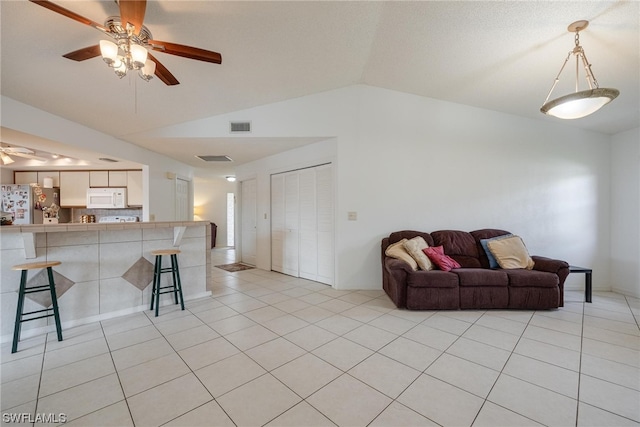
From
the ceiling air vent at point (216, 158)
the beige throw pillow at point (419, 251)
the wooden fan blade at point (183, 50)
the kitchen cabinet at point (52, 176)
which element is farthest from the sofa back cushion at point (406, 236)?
the kitchen cabinet at point (52, 176)

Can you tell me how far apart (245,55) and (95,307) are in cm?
324

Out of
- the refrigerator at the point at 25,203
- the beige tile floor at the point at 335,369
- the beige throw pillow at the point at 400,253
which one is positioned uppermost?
the refrigerator at the point at 25,203

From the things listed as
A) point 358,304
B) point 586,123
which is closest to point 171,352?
point 358,304

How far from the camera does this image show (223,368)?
1.94 meters

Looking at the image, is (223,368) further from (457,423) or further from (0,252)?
(0,252)

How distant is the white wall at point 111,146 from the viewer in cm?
273

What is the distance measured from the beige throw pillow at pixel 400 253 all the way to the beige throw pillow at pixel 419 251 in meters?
0.05

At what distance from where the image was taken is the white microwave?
5045 millimetres

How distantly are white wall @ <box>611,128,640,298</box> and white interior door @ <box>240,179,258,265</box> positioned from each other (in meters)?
6.40

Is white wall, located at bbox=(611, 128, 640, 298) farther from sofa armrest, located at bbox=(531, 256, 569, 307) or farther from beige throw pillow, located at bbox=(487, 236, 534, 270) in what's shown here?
beige throw pillow, located at bbox=(487, 236, 534, 270)

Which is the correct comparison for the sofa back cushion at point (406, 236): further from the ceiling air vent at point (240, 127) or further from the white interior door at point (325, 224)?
the ceiling air vent at point (240, 127)

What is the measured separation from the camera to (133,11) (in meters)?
1.57

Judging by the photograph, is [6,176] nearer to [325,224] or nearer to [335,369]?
[325,224]

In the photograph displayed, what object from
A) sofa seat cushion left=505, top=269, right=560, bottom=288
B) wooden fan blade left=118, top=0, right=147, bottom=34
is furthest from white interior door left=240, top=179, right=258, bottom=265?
sofa seat cushion left=505, top=269, right=560, bottom=288
